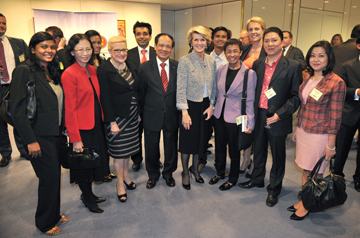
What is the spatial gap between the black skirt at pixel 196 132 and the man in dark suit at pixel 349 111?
1.73 m

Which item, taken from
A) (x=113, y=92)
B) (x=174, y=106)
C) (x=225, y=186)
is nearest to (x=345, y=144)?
(x=225, y=186)

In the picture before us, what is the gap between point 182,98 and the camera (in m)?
2.77

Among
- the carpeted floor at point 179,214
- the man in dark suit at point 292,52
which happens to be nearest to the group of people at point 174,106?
the carpeted floor at point 179,214

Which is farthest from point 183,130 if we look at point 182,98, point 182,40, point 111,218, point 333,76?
point 182,40

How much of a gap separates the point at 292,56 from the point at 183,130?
2368mm

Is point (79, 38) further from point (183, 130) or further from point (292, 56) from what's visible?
point (292, 56)

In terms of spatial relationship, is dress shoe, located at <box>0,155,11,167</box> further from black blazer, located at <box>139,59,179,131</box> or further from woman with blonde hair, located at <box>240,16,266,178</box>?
woman with blonde hair, located at <box>240,16,266,178</box>

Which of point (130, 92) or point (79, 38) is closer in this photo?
point (79, 38)

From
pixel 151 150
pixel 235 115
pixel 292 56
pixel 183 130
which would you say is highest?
pixel 292 56

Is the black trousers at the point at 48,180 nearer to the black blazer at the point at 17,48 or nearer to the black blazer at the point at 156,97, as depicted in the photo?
the black blazer at the point at 156,97

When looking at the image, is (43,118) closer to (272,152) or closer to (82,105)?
(82,105)

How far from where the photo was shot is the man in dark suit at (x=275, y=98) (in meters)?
2.52

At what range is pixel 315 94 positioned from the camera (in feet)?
7.57

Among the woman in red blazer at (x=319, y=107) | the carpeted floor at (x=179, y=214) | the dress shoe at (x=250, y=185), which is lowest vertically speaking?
the carpeted floor at (x=179, y=214)
